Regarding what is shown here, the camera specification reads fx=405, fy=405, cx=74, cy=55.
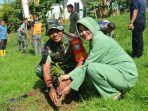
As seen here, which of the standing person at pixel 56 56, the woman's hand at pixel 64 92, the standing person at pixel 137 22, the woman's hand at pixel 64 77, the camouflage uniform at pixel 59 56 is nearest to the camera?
the woman's hand at pixel 64 77

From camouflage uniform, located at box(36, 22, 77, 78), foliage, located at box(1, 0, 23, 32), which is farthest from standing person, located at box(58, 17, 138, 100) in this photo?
foliage, located at box(1, 0, 23, 32)

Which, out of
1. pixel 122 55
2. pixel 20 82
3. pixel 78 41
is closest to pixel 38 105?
pixel 78 41

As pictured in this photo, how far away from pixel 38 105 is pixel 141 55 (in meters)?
4.27

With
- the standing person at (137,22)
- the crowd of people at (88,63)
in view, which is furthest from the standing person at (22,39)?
the crowd of people at (88,63)

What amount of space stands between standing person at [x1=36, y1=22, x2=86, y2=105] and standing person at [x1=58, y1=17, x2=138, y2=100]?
0.53m

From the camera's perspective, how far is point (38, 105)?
6.69 metres

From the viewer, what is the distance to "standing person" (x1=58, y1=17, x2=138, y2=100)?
19.0 ft

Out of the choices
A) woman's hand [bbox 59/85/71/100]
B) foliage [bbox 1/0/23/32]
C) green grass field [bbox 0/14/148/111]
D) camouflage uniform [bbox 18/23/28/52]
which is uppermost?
woman's hand [bbox 59/85/71/100]

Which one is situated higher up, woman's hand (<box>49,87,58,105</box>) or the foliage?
woman's hand (<box>49,87,58,105</box>)

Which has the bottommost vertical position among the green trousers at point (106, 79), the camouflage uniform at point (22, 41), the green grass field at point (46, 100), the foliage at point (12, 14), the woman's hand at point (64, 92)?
the foliage at point (12, 14)

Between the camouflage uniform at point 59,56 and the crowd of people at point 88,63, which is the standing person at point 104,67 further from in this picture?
the camouflage uniform at point 59,56

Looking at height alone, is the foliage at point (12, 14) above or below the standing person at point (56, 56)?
below

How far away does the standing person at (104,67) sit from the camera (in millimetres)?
5805

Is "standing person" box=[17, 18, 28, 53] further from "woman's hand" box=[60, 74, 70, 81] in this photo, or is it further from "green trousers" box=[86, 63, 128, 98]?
"green trousers" box=[86, 63, 128, 98]
